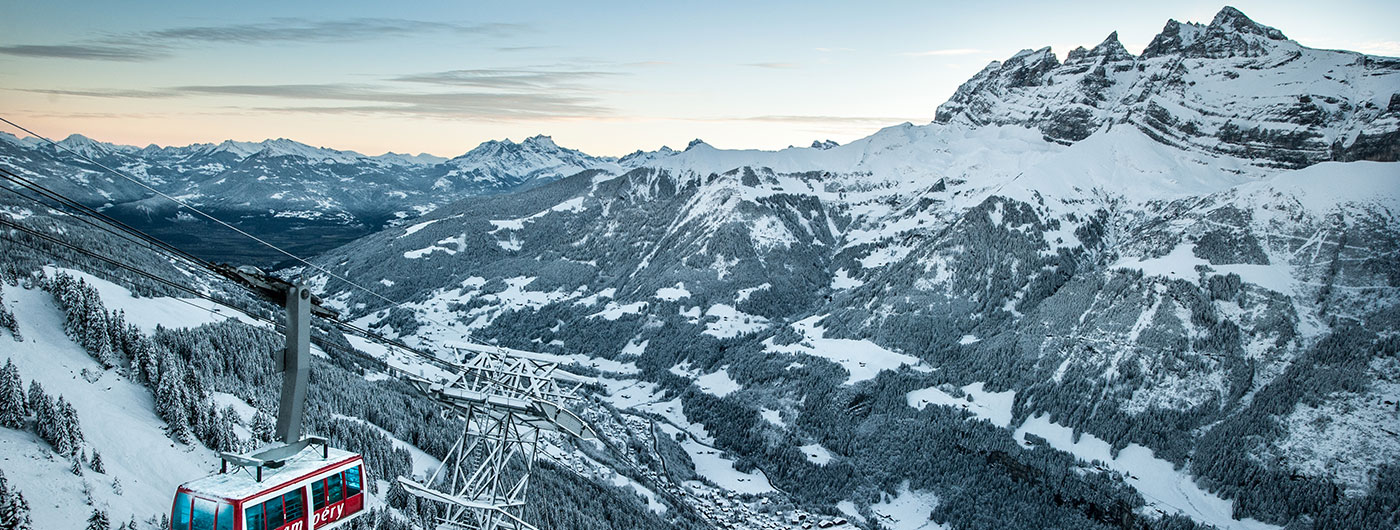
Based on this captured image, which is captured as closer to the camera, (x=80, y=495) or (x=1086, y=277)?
(x=80, y=495)

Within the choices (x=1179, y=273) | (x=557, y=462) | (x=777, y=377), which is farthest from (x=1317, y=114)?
(x=557, y=462)

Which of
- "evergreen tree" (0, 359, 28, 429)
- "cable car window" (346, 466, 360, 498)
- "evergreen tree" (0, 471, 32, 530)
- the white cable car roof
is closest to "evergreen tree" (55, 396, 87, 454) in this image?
"evergreen tree" (0, 359, 28, 429)

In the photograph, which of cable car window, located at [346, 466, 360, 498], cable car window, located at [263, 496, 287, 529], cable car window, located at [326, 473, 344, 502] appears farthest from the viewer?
cable car window, located at [346, 466, 360, 498]

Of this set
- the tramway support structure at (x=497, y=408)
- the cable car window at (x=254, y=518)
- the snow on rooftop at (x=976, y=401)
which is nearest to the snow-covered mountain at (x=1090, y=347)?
the snow on rooftop at (x=976, y=401)

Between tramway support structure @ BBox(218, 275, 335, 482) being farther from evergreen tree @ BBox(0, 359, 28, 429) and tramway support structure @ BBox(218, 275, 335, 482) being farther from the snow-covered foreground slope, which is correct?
evergreen tree @ BBox(0, 359, 28, 429)

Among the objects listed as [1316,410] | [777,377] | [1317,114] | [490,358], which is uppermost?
[1317,114]

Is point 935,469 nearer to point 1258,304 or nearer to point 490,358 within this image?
point 1258,304
